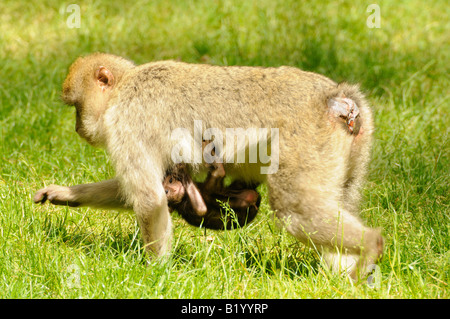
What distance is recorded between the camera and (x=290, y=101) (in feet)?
14.2

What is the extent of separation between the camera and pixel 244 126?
439 centimetres

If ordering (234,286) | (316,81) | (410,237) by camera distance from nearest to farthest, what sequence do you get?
(234,286)
(316,81)
(410,237)

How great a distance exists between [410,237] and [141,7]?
5.53m

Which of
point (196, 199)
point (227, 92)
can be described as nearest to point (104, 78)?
point (227, 92)

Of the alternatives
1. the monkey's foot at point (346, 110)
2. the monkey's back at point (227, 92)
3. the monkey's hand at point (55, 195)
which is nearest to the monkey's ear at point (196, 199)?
the monkey's back at point (227, 92)

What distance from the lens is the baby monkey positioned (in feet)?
15.4

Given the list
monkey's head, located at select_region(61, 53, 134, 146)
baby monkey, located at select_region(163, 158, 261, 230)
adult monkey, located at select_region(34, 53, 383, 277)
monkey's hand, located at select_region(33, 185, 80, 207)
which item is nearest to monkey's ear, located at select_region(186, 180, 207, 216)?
baby monkey, located at select_region(163, 158, 261, 230)

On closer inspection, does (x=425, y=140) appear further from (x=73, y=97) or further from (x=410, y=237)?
(x=73, y=97)

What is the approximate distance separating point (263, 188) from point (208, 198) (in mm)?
942

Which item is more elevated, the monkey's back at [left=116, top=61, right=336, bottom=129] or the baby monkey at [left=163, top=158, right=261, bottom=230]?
the monkey's back at [left=116, top=61, right=336, bottom=129]

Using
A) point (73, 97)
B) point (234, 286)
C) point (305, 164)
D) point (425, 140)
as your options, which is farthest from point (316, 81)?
point (425, 140)

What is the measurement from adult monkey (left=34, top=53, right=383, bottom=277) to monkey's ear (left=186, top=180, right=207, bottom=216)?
0.64 feet

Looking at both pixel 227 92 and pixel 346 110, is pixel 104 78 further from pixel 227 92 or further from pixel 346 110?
pixel 346 110

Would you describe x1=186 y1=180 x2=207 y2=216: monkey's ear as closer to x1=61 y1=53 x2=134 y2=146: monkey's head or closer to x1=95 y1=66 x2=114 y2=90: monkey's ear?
x1=61 y1=53 x2=134 y2=146: monkey's head
